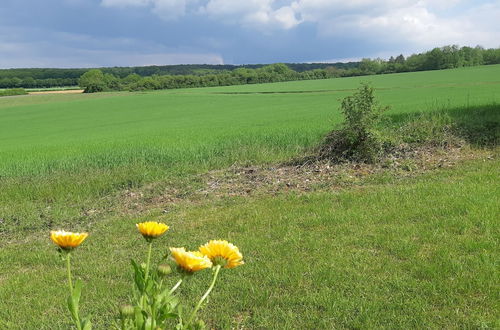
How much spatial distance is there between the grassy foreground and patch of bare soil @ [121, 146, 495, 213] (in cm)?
69

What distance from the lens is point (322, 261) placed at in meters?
4.52

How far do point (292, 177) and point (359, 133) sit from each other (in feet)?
6.33

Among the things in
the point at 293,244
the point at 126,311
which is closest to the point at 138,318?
the point at 126,311

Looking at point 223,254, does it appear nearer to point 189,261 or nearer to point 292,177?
point 189,261

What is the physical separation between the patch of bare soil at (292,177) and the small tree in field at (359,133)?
342mm

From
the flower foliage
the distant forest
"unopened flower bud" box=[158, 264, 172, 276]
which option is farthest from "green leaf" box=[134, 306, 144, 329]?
the distant forest

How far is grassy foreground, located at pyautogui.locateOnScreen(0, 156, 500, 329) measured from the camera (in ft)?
11.7

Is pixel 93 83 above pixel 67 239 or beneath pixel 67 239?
above

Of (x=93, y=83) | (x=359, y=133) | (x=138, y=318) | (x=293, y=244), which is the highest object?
(x=93, y=83)

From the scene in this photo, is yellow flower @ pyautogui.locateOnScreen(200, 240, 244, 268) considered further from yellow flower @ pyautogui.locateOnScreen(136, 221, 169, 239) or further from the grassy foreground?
the grassy foreground

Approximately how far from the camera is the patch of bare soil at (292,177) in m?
7.88

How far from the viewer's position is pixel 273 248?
503 centimetres

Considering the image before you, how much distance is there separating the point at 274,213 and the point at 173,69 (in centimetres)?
12386

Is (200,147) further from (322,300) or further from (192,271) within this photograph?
(192,271)
